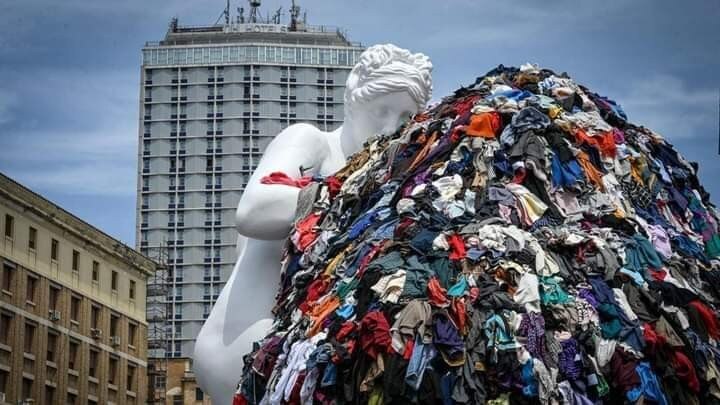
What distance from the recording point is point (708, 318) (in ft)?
23.8

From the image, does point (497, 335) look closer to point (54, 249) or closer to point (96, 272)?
point (54, 249)

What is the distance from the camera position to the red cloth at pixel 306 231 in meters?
8.21

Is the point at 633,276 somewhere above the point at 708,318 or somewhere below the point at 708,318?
above

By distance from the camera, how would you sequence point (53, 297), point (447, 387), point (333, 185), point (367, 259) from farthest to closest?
point (53, 297) < point (333, 185) < point (367, 259) < point (447, 387)

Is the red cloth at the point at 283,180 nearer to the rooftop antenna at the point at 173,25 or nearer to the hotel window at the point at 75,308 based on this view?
the hotel window at the point at 75,308

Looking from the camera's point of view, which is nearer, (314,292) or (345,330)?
(345,330)

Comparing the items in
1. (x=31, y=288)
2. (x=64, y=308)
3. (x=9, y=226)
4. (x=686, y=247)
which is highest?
(x=9, y=226)

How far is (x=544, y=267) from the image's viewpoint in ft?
22.9

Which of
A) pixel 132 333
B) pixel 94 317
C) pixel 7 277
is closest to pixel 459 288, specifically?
pixel 7 277

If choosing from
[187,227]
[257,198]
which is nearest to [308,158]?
[257,198]

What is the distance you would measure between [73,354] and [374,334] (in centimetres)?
5433

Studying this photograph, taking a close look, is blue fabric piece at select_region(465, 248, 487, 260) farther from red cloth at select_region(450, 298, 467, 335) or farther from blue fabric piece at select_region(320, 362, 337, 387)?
blue fabric piece at select_region(320, 362, 337, 387)

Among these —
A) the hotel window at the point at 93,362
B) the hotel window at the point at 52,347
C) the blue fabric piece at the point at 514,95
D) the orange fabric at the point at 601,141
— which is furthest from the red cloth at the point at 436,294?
the hotel window at the point at 93,362

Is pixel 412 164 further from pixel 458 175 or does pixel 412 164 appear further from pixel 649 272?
pixel 649 272
